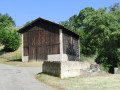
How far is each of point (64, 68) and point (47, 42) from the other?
19554 millimetres

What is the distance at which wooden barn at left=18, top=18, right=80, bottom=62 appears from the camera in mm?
35375

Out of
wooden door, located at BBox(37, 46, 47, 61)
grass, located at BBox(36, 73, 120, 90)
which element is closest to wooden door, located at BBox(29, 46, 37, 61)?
wooden door, located at BBox(37, 46, 47, 61)

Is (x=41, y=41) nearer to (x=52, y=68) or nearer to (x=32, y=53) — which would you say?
(x=32, y=53)

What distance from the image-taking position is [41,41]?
3697 cm

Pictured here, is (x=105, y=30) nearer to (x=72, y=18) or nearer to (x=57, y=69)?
(x=57, y=69)

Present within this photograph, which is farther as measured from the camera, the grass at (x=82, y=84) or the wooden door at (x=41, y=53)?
the wooden door at (x=41, y=53)

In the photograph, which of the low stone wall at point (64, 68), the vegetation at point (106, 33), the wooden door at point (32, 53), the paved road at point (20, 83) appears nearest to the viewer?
the paved road at point (20, 83)


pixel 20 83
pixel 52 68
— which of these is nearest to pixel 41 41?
pixel 52 68

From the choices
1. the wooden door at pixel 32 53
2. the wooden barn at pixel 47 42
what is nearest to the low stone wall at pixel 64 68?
the wooden barn at pixel 47 42

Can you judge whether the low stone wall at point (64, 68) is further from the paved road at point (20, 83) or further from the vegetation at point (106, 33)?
Answer: the vegetation at point (106, 33)

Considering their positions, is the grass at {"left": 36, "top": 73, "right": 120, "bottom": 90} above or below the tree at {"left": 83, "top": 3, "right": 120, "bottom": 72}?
below

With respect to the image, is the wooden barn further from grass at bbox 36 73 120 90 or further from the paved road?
grass at bbox 36 73 120 90

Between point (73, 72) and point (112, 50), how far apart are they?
41.5 feet

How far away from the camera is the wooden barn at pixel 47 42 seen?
1393 inches
